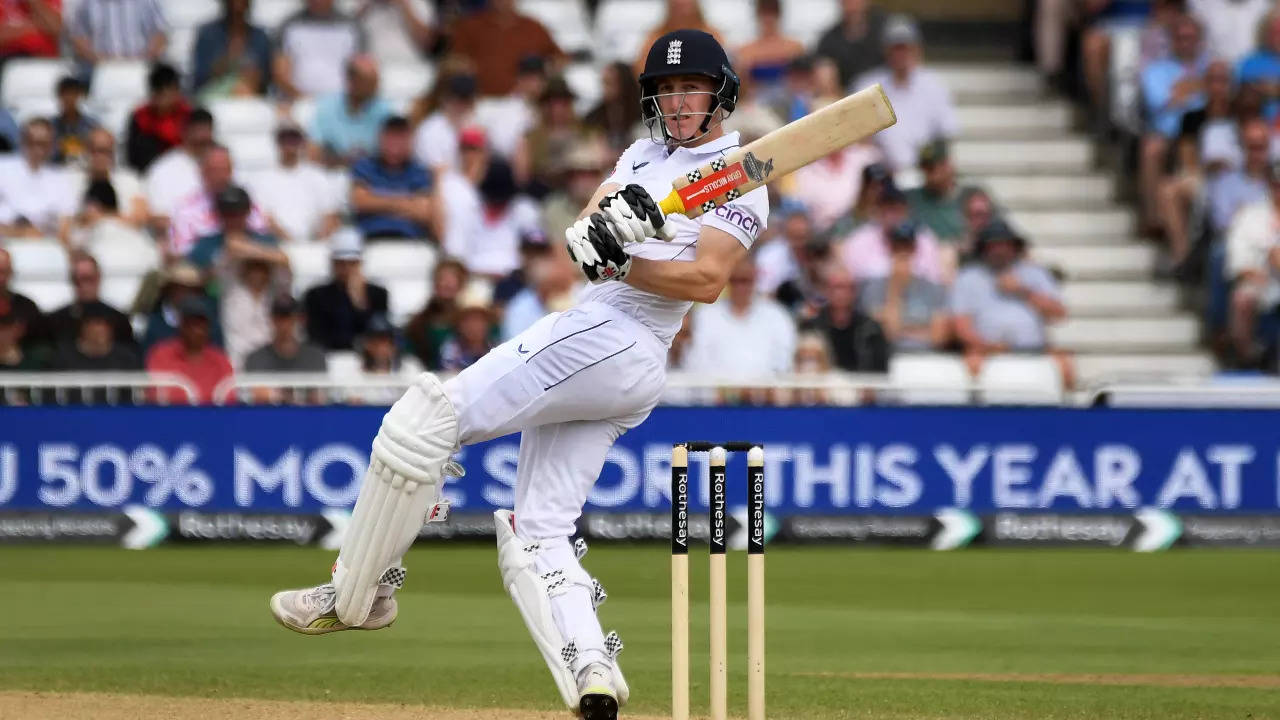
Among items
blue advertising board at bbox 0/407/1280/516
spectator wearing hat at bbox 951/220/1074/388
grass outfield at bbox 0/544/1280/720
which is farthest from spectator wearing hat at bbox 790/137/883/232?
grass outfield at bbox 0/544/1280/720

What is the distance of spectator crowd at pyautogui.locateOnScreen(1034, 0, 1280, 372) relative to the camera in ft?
43.3

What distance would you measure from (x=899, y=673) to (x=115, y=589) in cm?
434

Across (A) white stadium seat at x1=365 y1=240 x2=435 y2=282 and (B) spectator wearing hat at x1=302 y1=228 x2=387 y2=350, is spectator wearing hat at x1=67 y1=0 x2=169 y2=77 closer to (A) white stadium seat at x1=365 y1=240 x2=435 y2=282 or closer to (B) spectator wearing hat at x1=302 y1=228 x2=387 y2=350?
(A) white stadium seat at x1=365 y1=240 x2=435 y2=282

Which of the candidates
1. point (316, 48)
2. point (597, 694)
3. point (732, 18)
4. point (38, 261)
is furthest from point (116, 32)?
point (597, 694)

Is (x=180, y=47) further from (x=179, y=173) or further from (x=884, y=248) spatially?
(x=884, y=248)

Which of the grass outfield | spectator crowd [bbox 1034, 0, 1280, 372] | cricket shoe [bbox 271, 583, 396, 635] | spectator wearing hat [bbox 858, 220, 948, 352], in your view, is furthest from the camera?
spectator crowd [bbox 1034, 0, 1280, 372]

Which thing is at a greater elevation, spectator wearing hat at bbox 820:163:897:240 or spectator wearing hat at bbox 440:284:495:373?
spectator wearing hat at bbox 820:163:897:240

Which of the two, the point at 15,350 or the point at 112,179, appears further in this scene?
the point at 112,179

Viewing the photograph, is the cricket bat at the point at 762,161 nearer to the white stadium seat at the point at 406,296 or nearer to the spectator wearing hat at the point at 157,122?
the white stadium seat at the point at 406,296

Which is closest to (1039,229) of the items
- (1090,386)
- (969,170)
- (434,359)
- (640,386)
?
(969,170)

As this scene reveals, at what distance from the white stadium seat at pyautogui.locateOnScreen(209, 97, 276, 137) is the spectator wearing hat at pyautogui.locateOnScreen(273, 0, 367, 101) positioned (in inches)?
9.3

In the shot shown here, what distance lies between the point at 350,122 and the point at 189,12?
2538 millimetres

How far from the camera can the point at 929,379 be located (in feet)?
40.3

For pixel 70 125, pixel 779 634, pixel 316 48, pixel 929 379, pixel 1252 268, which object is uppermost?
pixel 316 48
